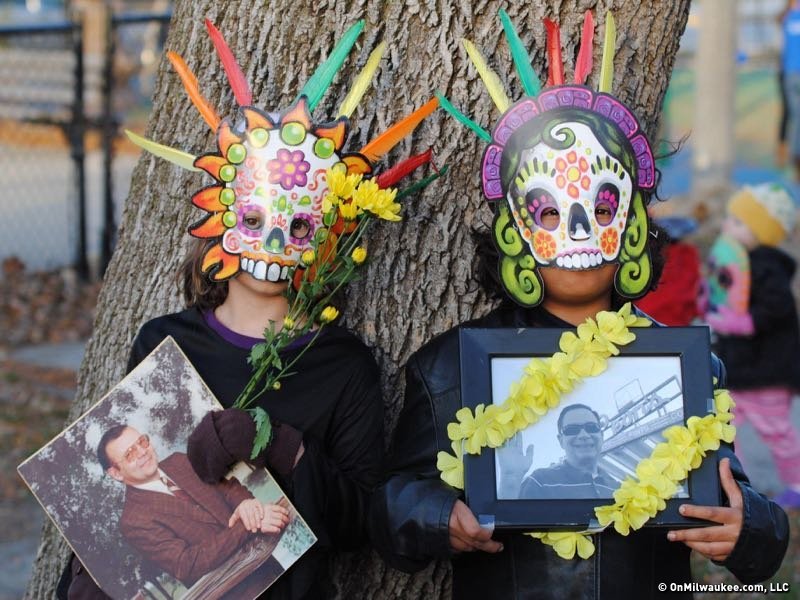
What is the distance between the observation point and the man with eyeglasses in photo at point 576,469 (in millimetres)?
2537

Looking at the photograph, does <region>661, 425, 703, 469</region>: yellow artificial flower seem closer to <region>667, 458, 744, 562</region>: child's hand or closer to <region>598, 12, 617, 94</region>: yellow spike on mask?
<region>667, 458, 744, 562</region>: child's hand

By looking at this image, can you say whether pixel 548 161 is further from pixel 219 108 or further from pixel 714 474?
pixel 219 108

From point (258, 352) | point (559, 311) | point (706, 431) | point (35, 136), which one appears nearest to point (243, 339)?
point (258, 352)

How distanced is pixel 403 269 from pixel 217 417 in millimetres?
809

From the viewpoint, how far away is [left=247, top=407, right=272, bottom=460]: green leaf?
105 inches

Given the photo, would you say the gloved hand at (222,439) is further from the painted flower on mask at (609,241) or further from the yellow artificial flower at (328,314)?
the painted flower on mask at (609,241)

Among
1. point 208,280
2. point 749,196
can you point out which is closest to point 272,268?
point 208,280

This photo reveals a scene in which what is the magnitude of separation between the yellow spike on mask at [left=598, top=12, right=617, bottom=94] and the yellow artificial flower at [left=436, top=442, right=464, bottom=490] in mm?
965

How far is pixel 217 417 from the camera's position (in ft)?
8.84

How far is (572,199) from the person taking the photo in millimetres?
2631

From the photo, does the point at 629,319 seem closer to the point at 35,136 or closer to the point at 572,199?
the point at 572,199

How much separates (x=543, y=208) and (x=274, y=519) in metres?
0.99

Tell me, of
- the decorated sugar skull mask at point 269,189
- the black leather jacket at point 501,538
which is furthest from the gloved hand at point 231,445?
the decorated sugar skull mask at point 269,189

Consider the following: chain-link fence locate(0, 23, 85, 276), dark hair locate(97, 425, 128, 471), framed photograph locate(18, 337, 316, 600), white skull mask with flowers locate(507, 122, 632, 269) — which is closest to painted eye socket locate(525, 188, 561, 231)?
white skull mask with flowers locate(507, 122, 632, 269)
